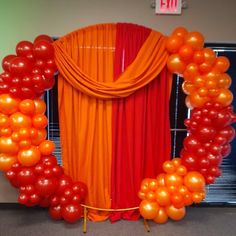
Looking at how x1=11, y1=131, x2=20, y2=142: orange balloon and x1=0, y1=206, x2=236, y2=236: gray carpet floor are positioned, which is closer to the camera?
x1=11, y1=131, x2=20, y2=142: orange balloon

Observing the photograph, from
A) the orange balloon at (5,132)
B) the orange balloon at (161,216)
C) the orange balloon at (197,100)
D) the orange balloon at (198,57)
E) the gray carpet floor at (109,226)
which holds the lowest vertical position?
the gray carpet floor at (109,226)

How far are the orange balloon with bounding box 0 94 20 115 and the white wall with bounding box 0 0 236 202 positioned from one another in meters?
0.69

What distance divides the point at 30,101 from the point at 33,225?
1.28m

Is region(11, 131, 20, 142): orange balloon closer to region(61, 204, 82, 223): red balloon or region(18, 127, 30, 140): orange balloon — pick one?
region(18, 127, 30, 140): orange balloon

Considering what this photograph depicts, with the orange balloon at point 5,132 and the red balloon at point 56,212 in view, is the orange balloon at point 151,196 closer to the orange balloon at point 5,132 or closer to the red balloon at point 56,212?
the red balloon at point 56,212

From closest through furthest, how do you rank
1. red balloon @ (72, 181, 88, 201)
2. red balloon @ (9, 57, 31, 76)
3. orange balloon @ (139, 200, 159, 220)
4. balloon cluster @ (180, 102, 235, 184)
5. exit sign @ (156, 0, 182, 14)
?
red balloon @ (9, 57, 31, 76)
balloon cluster @ (180, 102, 235, 184)
orange balloon @ (139, 200, 159, 220)
red balloon @ (72, 181, 88, 201)
exit sign @ (156, 0, 182, 14)

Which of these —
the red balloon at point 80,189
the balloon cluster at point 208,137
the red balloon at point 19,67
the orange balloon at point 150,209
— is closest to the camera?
the red balloon at point 19,67

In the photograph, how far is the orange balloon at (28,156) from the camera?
2.43m

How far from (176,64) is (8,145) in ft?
5.56

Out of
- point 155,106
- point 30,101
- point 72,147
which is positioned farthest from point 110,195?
point 30,101

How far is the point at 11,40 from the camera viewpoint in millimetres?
2836

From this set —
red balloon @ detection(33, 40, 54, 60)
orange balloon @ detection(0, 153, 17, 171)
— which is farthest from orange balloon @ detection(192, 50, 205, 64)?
orange balloon @ detection(0, 153, 17, 171)

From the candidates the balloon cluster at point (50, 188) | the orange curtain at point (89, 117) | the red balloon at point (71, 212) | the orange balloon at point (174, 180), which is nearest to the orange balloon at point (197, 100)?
the orange balloon at point (174, 180)

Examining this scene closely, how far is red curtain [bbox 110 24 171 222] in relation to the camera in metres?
2.69
